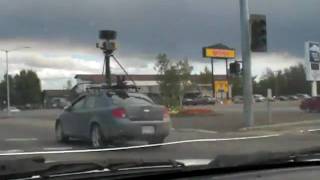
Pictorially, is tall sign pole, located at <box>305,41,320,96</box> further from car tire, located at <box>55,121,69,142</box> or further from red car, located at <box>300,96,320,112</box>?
car tire, located at <box>55,121,69,142</box>

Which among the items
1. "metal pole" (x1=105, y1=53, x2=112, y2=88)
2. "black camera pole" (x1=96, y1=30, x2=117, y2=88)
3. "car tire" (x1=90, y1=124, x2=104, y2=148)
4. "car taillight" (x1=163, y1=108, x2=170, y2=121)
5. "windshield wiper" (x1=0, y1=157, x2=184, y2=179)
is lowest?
"windshield wiper" (x1=0, y1=157, x2=184, y2=179)

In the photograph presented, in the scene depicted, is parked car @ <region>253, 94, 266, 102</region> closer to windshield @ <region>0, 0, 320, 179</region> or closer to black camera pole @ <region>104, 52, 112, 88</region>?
windshield @ <region>0, 0, 320, 179</region>

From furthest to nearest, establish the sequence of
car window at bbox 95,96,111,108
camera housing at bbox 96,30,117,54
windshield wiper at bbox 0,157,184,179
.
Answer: car window at bbox 95,96,111,108 → camera housing at bbox 96,30,117,54 → windshield wiper at bbox 0,157,184,179

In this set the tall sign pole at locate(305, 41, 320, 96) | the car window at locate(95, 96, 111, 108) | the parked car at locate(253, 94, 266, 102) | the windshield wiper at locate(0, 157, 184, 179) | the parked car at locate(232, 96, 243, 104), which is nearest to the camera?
the windshield wiper at locate(0, 157, 184, 179)

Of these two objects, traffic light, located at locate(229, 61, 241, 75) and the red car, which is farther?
the red car

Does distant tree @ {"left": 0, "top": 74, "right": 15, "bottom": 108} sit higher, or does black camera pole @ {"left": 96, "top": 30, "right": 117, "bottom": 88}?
black camera pole @ {"left": 96, "top": 30, "right": 117, "bottom": 88}

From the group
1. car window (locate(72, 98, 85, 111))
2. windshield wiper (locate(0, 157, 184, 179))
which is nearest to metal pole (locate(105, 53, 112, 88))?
car window (locate(72, 98, 85, 111))

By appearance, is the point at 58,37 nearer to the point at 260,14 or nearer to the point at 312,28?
the point at 260,14

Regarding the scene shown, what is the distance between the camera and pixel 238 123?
15.3 ft

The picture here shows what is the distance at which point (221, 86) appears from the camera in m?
3.83

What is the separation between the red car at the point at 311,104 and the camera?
4.49 meters

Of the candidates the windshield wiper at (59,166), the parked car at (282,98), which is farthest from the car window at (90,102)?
the parked car at (282,98)

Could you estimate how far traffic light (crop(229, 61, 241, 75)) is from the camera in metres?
3.82

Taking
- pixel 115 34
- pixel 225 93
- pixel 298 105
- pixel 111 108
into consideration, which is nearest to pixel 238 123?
pixel 298 105
